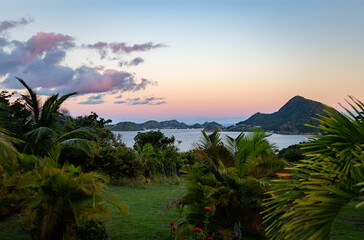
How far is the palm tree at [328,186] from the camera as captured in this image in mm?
2510

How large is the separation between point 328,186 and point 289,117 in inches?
1070

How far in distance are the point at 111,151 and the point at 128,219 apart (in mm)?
7409

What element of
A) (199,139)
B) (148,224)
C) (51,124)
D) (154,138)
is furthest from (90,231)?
(154,138)

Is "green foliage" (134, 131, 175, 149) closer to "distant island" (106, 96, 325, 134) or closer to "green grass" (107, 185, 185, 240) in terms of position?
"distant island" (106, 96, 325, 134)

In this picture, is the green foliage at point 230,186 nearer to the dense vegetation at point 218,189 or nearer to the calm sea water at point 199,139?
the dense vegetation at point 218,189

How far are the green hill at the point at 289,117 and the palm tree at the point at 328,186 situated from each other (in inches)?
862

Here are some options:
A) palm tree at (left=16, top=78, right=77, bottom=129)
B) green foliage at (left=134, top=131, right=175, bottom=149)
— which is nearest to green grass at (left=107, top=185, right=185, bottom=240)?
palm tree at (left=16, top=78, right=77, bottom=129)

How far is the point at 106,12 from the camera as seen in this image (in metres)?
14.1

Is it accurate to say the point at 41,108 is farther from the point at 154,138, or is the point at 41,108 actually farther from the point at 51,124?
the point at 154,138

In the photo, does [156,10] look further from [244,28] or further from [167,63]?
[244,28]

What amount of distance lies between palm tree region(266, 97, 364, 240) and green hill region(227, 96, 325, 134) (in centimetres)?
2190

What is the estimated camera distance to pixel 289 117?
28.3 m

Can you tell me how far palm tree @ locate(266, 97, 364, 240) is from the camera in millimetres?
2510

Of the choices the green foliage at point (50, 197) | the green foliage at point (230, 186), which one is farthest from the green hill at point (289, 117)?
the green foliage at point (50, 197)
